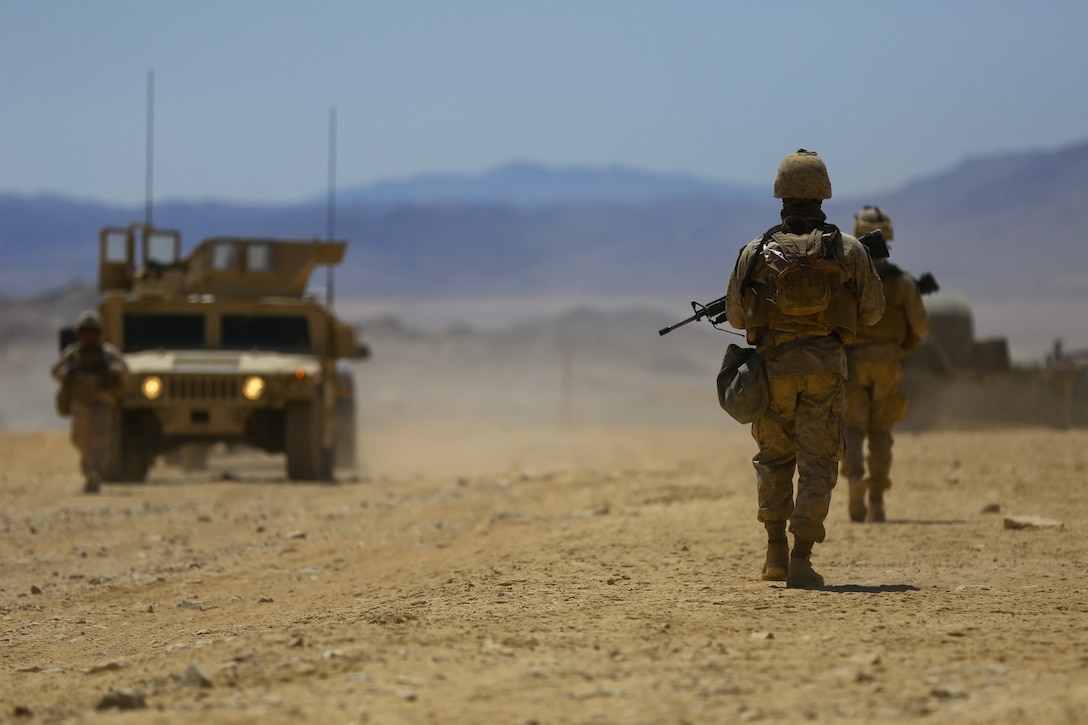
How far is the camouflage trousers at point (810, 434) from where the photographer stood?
23.5 feet

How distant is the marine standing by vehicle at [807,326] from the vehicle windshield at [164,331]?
31.5 ft

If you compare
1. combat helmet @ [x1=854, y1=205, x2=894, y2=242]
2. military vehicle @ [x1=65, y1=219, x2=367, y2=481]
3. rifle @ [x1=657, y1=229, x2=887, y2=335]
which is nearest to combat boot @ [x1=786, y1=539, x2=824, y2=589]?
rifle @ [x1=657, y1=229, x2=887, y2=335]

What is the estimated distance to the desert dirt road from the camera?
4.86 metres

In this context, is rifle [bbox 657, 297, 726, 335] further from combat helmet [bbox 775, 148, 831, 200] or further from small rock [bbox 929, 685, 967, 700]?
small rock [bbox 929, 685, 967, 700]

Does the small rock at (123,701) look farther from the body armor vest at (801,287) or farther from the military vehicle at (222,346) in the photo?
the military vehicle at (222,346)

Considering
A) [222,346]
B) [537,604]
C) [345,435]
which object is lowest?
[345,435]

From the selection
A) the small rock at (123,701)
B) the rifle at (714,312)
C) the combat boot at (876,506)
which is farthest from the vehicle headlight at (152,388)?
the small rock at (123,701)

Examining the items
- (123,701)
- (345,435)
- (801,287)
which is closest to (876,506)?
(801,287)

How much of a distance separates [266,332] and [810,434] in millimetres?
9708

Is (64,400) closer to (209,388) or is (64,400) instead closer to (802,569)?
(209,388)

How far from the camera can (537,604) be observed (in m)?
6.74

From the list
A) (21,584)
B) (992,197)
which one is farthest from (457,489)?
(992,197)

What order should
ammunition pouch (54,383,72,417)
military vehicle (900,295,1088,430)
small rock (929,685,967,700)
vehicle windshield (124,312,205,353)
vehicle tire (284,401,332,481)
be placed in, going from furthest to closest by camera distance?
military vehicle (900,295,1088,430)
vehicle windshield (124,312,205,353)
vehicle tire (284,401,332,481)
ammunition pouch (54,383,72,417)
small rock (929,685,967,700)

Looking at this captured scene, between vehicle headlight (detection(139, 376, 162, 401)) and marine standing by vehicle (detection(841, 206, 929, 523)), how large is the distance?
676cm
